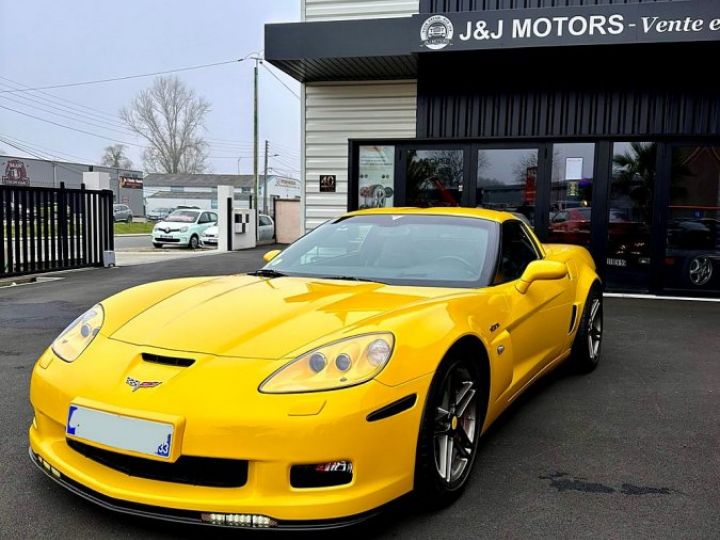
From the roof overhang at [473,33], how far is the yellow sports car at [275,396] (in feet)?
17.9

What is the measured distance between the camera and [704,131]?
8555mm

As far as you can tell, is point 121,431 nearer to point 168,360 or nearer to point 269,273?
point 168,360

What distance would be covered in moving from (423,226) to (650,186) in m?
6.41

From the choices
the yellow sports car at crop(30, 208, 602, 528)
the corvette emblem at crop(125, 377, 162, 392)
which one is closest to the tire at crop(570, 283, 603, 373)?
the yellow sports car at crop(30, 208, 602, 528)

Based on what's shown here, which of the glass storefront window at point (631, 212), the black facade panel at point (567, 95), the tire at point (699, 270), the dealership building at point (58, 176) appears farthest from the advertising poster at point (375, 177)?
the dealership building at point (58, 176)

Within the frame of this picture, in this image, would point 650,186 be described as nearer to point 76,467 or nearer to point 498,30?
point 498,30

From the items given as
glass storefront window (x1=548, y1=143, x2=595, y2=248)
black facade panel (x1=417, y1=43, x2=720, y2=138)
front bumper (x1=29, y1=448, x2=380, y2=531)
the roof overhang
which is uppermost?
the roof overhang

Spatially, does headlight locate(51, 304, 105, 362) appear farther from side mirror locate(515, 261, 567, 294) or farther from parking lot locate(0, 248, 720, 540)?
side mirror locate(515, 261, 567, 294)

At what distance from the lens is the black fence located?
1028 centimetres

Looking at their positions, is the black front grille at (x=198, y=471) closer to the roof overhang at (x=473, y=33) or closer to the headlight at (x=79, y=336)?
the headlight at (x=79, y=336)

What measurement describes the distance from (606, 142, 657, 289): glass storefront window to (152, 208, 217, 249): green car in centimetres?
1676

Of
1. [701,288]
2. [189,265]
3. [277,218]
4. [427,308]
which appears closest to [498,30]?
[701,288]

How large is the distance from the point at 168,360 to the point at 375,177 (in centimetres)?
778

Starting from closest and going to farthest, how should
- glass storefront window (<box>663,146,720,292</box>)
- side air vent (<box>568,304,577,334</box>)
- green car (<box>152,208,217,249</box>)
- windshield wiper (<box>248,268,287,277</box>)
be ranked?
windshield wiper (<box>248,268,287,277</box>), side air vent (<box>568,304,577,334</box>), glass storefront window (<box>663,146,720,292</box>), green car (<box>152,208,217,249</box>)
